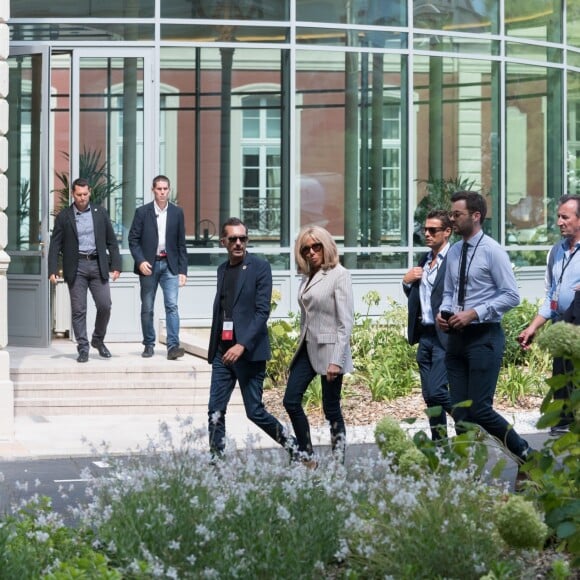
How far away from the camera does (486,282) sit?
8508 millimetres

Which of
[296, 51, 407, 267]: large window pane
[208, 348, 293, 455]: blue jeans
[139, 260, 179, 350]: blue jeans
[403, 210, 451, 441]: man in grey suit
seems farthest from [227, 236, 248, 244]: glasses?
[296, 51, 407, 267]: large window pane

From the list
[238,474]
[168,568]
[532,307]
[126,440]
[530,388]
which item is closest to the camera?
[168,568]

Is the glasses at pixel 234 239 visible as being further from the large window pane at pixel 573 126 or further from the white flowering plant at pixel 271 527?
the large window pane at pixel 573 126

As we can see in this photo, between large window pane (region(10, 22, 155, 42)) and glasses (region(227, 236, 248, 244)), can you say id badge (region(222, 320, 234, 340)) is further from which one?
large window pane (region(10, 22, 155, 42))

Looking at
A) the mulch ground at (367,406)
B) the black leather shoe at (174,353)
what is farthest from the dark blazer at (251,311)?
the black leather shoe at (174,353)

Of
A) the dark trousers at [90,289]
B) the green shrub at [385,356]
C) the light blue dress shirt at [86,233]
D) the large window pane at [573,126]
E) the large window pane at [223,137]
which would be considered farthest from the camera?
the large window pane at [573,126]

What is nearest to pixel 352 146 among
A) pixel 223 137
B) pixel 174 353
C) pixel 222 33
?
pixel 223 137

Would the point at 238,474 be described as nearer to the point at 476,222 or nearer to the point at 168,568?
the point at 168,568

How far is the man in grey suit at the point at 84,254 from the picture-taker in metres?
14.6

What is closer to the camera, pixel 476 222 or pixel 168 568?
pixel 168 568

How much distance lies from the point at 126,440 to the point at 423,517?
21.6 feet

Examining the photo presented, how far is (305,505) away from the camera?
5.69 meters

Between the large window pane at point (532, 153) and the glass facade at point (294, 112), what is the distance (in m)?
0.03

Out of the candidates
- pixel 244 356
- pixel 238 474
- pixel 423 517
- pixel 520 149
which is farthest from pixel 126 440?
pixel 520 149
